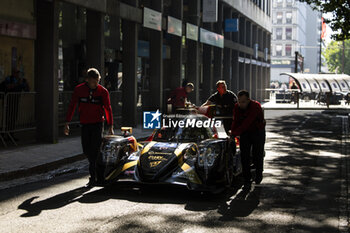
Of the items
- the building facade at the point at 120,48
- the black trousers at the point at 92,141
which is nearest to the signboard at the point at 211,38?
the building facade at the point at 120,48

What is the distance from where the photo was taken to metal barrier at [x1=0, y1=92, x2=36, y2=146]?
13.4 meters

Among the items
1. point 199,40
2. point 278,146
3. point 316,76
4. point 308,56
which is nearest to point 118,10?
point 278,146

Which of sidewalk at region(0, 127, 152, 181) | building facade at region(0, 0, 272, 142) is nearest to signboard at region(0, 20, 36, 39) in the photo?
building facade at region(0, 0, 272, 142)

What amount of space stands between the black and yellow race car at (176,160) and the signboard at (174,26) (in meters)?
15.4

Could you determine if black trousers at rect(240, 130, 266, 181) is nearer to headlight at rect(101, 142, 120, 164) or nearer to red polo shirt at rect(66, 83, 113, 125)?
headlight at rect(101, 142, 120, 164)

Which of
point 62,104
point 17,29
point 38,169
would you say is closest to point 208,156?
point 38,169

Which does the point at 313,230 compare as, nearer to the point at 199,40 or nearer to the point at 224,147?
the point at 224,147

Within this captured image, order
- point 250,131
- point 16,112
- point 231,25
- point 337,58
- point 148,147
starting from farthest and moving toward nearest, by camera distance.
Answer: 1. point 337,58
2. point 231,25
3. point 16,112
4. point 250,131
5. point 148,147

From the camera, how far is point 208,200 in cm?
814

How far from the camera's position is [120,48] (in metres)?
24.9

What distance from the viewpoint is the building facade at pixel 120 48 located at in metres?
14.9

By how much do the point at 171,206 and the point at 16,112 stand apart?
723cm

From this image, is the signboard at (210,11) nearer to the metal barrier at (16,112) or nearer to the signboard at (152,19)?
the signboard at (152,19)

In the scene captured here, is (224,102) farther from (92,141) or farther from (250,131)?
(92,141)
